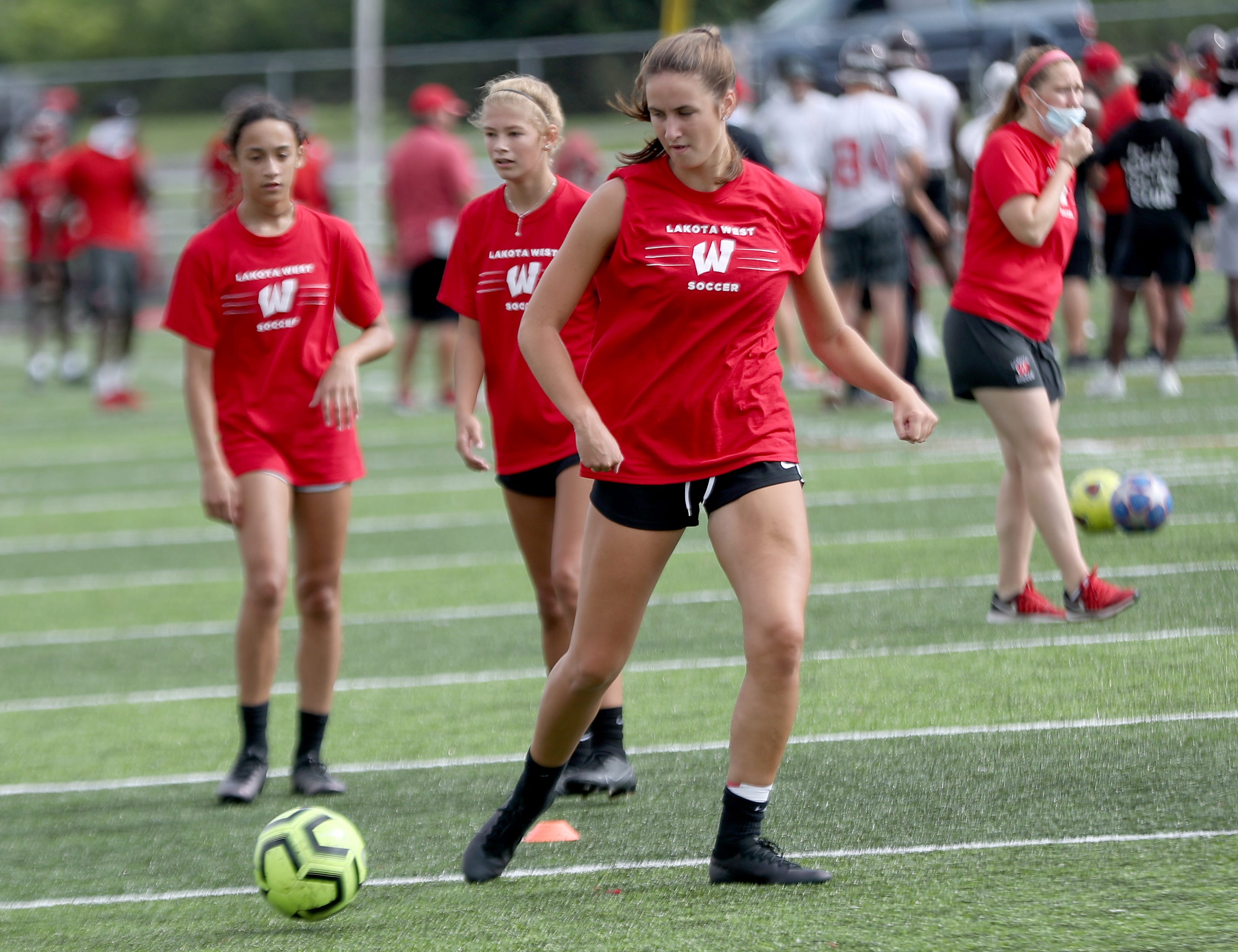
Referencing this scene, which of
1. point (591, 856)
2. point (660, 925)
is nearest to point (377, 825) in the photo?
point (591, 856)

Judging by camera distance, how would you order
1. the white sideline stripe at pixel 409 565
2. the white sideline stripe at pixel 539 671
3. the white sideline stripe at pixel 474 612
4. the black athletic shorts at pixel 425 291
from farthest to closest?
the black athletic shorts at pixel 425 291 < the white sideline stripe at pixel 409 565 < the white sideline stripe at pixel 474 612 < the white sideline stripe at pixel 539 671

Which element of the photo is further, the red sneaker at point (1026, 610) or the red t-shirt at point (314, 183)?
the red t-shirt at point (314, 183)

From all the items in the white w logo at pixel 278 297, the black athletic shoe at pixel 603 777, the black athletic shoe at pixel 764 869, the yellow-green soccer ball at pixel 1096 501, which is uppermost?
the white w logo at pixel 278 297

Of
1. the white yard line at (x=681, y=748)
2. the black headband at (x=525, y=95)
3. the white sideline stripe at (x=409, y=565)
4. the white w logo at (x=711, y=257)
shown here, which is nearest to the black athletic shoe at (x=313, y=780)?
the white yard line at (x=681, y=748)

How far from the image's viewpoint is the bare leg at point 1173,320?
1294 cm

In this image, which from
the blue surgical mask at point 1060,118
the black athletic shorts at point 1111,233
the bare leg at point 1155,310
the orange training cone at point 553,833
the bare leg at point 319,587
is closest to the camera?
the orange training cone at point 553,833

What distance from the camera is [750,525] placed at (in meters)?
4.22

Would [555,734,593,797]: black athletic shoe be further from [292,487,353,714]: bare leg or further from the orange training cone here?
[292,487,353,714]: bare leg

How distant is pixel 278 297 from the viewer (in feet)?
18.6

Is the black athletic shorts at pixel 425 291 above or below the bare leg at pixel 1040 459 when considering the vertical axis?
above

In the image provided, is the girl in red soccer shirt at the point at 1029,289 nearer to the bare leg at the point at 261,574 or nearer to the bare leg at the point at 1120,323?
the bare leg at the point at 261,574

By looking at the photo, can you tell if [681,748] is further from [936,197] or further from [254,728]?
[936,197]

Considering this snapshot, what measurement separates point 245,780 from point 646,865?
173 cm

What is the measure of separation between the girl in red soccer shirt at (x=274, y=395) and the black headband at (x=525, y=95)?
2.39 ft
